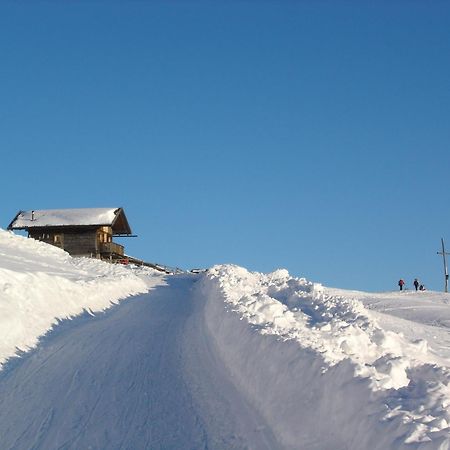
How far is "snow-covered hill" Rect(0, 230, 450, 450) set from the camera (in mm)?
6164

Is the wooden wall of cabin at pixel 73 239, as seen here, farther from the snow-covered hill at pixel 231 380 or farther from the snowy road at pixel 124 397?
the snowy road at pixel 124 397

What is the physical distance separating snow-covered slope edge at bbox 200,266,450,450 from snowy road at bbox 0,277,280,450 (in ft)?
1.27

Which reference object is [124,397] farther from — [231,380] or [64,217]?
[64,217]

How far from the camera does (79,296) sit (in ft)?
66.1

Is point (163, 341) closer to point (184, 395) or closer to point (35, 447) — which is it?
point (184, 395)

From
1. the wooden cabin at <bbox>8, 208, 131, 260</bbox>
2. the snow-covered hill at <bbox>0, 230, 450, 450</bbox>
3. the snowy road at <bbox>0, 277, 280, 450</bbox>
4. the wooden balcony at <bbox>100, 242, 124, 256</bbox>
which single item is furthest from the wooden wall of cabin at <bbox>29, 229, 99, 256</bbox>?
the snowy road at <bbox>0, 277, 280, 450</bbox>

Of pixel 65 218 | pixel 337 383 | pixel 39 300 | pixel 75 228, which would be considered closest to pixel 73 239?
pixel 75 228

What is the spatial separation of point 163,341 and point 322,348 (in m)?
6.43

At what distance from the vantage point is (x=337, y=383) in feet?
21.8

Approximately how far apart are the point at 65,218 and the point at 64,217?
198 millimetres

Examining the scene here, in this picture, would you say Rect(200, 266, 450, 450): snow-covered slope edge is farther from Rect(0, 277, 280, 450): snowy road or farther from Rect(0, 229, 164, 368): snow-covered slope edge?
Rect(0, 229, 164, 368): snow-covered slope edge

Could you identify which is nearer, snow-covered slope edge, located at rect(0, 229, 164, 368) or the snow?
snow-covered slope edge, located at rect(0, 229, 164, 368)

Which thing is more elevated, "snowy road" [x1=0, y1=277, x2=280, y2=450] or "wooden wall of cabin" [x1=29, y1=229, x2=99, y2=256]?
"wooden wall of cabin" [x1=29, y1=229, x2=99, y2=256]

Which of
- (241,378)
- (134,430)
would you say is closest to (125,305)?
(241,378)
